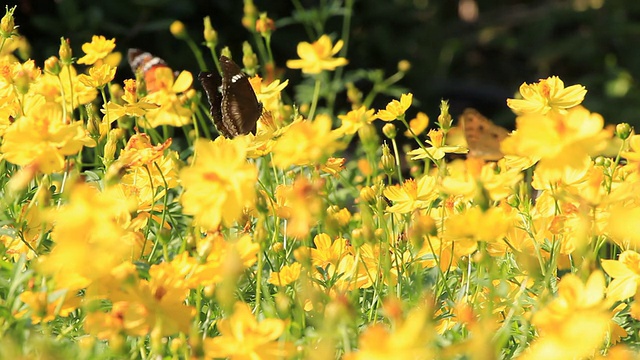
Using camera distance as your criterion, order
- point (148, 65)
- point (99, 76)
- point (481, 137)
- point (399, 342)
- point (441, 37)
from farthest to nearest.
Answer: point (441, 37), point (148, 65), point (481, 137), point (99, 76), point (399, 342)

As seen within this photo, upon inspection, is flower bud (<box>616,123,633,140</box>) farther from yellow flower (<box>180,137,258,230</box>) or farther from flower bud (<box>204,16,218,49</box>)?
flower bud (<box>204,16,218,49</box>)

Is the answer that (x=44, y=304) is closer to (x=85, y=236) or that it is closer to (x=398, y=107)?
(x=85, y=236)

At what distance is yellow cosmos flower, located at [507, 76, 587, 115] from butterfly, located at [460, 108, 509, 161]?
27cm

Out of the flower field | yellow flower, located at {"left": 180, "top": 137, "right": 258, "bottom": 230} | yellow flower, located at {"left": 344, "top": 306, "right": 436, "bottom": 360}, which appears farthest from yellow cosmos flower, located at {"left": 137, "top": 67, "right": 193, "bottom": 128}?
yellow flower, located at {"left": 344, "top": 306, "right": 436, "bottom": 360}

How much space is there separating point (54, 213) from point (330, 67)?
76 centimetres

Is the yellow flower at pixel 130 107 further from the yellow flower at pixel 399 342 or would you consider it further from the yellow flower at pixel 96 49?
the yellow flower at pixel 399 342

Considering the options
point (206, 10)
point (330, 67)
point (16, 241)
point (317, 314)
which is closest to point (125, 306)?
point (317, 314)

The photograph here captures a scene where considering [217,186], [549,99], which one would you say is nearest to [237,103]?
[549,99]

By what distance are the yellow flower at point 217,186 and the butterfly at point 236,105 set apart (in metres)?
0.58

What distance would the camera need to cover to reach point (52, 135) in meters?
0.98

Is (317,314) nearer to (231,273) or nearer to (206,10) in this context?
(231,273)

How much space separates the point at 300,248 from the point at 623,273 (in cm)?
35

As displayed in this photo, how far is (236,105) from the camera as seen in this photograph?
4.92 ft

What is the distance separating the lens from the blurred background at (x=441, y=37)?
2832 mm
